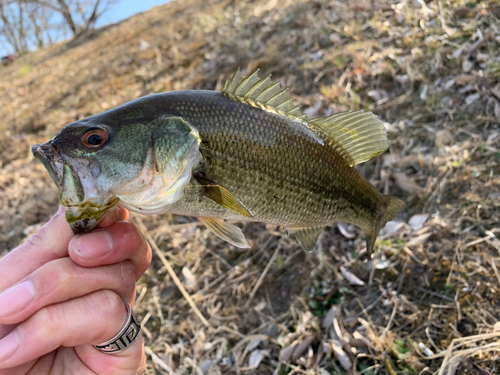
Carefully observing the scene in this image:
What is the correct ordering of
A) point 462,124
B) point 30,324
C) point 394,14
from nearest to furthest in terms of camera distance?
point 30,324, point 462,124, point 394,14

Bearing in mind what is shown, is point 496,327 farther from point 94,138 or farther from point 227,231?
point 94,138

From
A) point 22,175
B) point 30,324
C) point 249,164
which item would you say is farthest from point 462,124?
point 22,175

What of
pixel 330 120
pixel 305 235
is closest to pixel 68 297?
pixel 305 235

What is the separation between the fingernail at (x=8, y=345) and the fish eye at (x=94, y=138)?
0.69m

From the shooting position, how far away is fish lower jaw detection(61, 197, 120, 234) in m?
1.22

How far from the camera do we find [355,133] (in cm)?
162

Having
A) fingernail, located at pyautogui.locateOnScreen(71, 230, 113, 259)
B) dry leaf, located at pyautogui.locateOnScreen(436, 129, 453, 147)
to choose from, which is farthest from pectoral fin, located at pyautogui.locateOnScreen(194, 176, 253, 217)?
dry leaf, located at pyautogui.locateOnScreen(436, 129, 453, 147)

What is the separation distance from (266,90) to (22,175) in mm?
5278

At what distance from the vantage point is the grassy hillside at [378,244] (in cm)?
218

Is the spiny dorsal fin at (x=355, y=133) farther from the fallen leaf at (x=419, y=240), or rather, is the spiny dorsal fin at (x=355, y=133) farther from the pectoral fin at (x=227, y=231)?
the fallen leaf at (x=419, y=240)

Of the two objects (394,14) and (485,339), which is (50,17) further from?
(485,339)

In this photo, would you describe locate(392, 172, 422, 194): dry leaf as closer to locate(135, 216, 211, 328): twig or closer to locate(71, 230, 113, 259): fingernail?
locate(135, 216, 211, 328): twig

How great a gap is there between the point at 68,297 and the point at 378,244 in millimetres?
2015

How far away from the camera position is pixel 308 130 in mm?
1508
